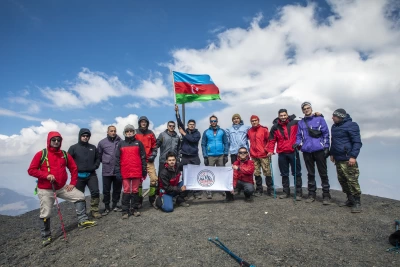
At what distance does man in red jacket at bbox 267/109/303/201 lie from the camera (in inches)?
358

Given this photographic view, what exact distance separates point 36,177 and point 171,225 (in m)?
3.99

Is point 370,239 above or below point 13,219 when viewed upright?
above

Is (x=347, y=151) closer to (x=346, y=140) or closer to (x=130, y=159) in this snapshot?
(x=346, y=140)

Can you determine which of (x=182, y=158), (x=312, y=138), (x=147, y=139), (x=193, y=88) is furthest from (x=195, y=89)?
(x=312, y=138)

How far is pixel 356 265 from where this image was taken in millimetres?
4695

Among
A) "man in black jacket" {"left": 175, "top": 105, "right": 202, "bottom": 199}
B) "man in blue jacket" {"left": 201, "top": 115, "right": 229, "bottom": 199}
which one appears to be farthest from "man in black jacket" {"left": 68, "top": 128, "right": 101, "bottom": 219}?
"man in blue jacket" {"left": 201, "top": 115, "right": 229, "bottom": 199}

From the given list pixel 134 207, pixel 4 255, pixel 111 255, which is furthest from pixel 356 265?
pixel 4 255

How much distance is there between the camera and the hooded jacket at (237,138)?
9.94m

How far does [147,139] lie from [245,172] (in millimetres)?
3963

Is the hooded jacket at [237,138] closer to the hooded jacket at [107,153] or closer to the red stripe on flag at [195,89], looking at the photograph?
the red stripe on flag at [195,89]

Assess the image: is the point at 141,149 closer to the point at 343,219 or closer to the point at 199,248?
the point at 199,248

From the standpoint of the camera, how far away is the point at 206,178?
31.4 ft

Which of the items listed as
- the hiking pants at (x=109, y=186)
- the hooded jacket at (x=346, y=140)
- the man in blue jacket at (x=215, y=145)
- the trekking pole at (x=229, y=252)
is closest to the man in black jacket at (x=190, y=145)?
the man in blue jacket at (x=215, y=145)

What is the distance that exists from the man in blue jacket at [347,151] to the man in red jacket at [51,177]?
823 centimetres
